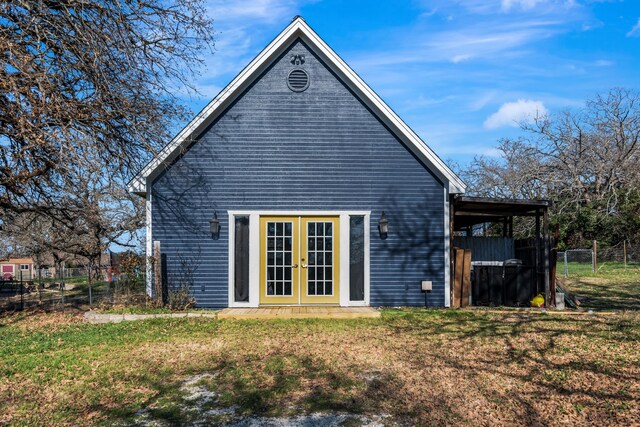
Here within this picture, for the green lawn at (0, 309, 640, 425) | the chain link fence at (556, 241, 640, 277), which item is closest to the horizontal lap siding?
the green lawn at (0, 309, 640, 425)

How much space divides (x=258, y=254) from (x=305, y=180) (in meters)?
2.00

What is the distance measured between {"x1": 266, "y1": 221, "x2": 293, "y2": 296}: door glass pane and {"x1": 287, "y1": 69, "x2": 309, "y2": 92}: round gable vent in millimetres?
3100

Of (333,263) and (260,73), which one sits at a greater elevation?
(260,73)

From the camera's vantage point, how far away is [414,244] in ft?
41.1

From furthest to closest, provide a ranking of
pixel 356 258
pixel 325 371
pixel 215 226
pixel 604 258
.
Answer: pixel 604 258
pixel 356 258
pixel 215 226
pixel 325 371

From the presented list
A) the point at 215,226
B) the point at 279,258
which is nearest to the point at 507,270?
the point at 279,258

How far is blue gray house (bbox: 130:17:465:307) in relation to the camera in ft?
40.1

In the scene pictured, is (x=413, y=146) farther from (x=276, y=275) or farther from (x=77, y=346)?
(x=77, y=346)

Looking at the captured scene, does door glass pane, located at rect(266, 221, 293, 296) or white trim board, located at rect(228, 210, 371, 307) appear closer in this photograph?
white trim board, located at rect(228, 210, 371, 307)

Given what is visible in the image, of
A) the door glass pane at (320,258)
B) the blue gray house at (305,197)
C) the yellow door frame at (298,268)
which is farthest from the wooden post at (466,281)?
the door glass pane at (320,258)

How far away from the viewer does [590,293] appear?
16562 millimetres

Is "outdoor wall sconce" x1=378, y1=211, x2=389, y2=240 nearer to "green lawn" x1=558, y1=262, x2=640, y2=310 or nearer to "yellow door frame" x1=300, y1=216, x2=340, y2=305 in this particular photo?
"yellow door frame" x1=300, y1=216, x2=340, y2=305

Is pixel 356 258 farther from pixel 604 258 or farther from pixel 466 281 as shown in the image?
pixel 604 258

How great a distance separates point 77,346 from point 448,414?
6039 mm
